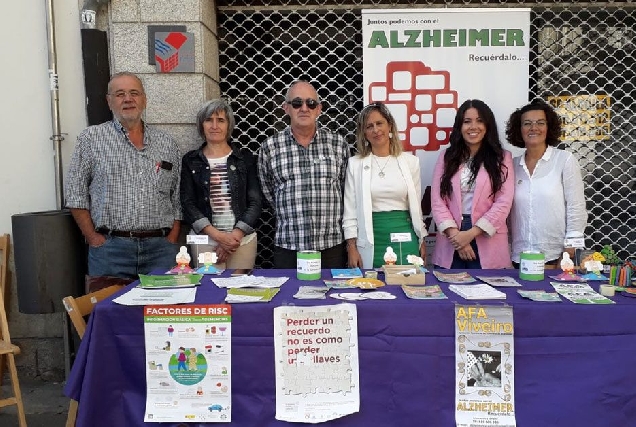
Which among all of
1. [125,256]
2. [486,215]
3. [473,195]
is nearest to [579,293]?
[486,215]

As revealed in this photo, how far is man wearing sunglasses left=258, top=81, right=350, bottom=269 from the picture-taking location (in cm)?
286

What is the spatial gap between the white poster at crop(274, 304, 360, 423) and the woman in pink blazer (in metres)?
1.17

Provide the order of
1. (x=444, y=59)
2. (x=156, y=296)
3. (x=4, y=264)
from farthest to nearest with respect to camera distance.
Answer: (x=444, y=59), (x=4, y=264), (x=156, y=296)

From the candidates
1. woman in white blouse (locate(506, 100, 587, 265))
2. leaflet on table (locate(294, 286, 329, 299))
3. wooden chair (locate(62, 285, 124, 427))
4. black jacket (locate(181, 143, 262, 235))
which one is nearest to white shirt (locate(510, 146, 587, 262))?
woman in white blouse (locate(506, 100, 587, 265))

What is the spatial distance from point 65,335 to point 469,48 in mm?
3341

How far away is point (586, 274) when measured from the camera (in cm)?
229

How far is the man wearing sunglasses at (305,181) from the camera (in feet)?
9.38

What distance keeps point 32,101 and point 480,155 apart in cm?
291

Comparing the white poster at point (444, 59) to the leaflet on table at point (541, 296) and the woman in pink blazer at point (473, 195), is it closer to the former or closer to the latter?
the woman in pink blazer at point (473, 195)

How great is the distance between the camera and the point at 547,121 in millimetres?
2896

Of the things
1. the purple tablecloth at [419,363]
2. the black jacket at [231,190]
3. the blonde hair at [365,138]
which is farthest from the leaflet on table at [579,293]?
the black jacket at [231,190]

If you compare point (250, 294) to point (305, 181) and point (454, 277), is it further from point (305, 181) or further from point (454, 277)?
point (305, 181)

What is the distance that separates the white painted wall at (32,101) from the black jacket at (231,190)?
1.02 m

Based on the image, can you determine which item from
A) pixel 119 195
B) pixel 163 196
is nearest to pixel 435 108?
pixel 163 196
